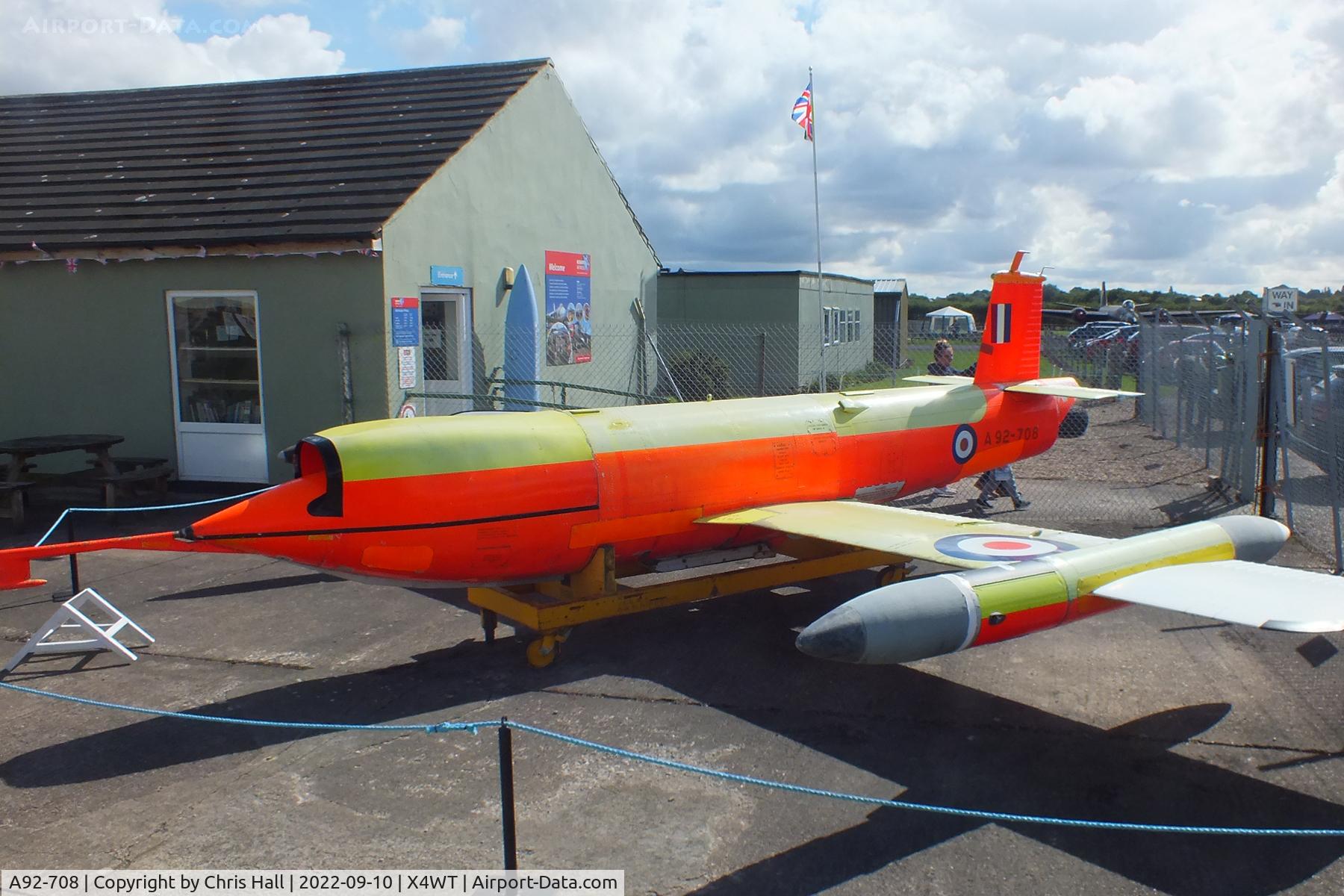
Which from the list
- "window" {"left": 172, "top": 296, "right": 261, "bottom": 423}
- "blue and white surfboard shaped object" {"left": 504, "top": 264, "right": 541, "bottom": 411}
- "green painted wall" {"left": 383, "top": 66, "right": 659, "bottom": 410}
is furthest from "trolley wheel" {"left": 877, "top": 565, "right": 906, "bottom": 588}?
"window" {"left": 172, "top": 296, "right": 261, "bottom": 423}

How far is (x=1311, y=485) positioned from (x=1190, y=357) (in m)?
5.07

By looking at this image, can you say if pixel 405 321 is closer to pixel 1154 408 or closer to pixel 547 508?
pixel 547 508

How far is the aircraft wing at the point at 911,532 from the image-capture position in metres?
5.72

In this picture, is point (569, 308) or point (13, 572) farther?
point (569, 308)

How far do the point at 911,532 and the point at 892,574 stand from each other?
154 cm

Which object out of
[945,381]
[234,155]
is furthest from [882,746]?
[234,155]

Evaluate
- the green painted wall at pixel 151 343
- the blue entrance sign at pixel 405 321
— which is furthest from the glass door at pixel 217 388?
the blue entrance sign at pixel 405 321

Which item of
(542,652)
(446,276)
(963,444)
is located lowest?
(542,652)

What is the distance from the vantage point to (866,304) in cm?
3206

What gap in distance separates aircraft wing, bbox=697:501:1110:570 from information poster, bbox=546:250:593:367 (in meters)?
8.31

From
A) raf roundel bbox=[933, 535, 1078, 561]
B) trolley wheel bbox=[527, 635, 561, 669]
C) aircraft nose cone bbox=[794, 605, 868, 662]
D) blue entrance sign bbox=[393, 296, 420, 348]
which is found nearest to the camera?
aircraft nose cone bbox=[794, 605, 868, 662]

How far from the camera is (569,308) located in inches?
600

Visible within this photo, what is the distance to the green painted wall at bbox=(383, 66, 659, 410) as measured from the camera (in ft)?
38.5

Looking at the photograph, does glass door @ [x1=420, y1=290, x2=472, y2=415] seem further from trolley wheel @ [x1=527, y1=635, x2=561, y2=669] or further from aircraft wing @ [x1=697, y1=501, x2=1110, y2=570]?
trolley wheel @ [x1=527, y1=635, x2=561, y2=669]
